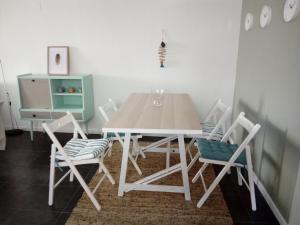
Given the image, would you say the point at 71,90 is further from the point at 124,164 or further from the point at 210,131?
the point at 210,131

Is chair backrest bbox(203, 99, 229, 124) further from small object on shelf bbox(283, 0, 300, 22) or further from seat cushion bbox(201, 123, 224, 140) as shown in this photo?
small object on shelf bbox(283, 0, 300, 22)

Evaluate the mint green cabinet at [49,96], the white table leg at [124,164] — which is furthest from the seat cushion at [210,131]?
the mint green cabinet at [49,96]

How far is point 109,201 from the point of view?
2.14 metres

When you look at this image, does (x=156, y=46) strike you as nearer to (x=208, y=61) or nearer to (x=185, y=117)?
(x=208, y=61)

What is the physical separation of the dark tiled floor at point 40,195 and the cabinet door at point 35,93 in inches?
30.6

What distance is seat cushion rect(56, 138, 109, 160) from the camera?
198 centimetres

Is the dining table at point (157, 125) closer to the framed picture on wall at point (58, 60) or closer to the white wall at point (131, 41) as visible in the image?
the white wall at point (131, 41)

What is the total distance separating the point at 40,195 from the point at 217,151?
173 centimetres

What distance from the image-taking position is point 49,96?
3.47 m

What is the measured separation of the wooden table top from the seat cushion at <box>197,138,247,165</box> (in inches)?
12.3

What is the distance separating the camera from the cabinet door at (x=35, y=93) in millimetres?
3436

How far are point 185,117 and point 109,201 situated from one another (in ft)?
3.37

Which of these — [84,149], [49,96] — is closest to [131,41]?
[49,96]

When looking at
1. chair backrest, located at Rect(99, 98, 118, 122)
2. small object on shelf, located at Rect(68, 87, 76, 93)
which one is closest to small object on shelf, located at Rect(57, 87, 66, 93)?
small object on shelf, located at Rect(68, 87, 76, 93)
